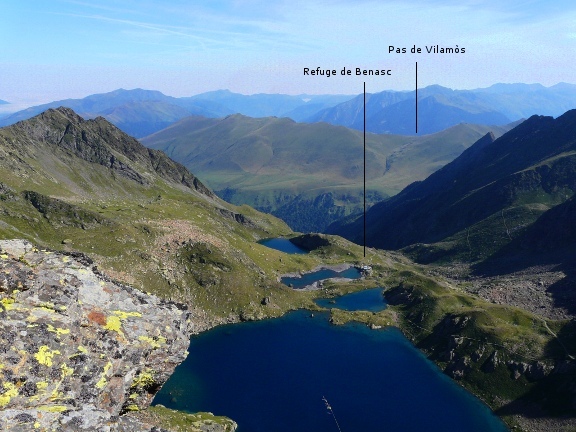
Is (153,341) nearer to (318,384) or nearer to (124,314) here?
(124,314)

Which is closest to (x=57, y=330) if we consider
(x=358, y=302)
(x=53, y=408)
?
(x=53, y=408)

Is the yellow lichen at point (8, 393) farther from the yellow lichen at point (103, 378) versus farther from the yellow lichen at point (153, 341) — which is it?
the yellow lichen at point (153, 341)

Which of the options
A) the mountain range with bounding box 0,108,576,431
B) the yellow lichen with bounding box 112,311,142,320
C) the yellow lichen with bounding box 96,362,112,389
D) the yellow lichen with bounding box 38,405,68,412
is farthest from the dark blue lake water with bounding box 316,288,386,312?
the yellow lichen with bounding box 38,405,68,412

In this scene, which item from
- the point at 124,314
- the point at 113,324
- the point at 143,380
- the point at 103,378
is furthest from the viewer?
the point at 143,380

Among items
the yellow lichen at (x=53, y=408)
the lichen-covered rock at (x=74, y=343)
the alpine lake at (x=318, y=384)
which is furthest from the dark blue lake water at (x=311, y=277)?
the yellow lichen at (x=53, y=408)

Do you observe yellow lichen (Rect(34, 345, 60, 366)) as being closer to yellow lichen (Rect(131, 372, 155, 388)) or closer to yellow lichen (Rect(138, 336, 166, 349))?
yellow lichen (Rect(138, 336, 166, 349))
